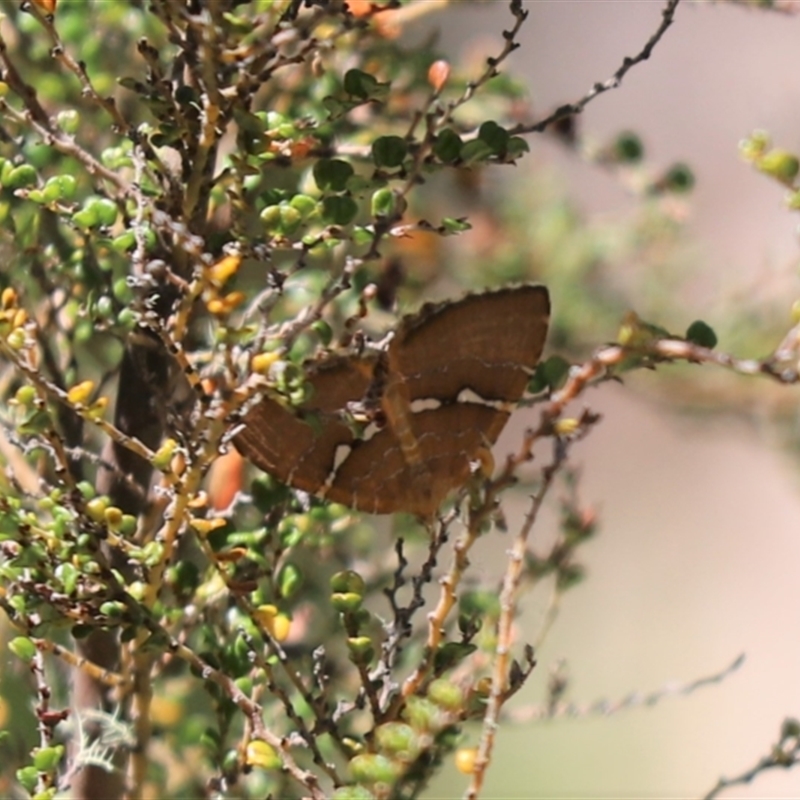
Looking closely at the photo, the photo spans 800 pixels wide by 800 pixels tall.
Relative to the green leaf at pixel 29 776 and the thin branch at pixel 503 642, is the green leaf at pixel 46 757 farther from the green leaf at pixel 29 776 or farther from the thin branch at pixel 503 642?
the thin branch at pixel 503 642

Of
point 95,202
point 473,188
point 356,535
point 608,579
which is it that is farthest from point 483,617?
point 608,579

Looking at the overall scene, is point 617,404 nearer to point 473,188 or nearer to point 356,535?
point 473,188

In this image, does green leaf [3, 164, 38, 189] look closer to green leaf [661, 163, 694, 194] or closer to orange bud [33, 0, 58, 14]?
orange bud [33, 0, 58, 14]

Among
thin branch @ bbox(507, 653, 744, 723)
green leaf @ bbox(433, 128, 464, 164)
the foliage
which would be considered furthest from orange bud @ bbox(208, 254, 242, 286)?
thin branch @ bbox(507, 653, 744, 723)

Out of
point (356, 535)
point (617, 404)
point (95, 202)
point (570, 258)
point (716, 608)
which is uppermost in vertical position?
point (95, 202)

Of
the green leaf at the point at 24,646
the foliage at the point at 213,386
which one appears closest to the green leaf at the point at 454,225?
the foliage at the point at 213,386

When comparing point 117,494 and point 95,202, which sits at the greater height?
point 95,202
